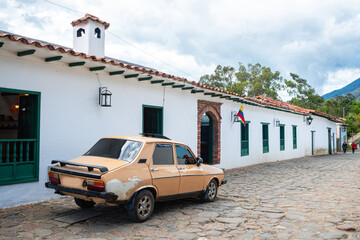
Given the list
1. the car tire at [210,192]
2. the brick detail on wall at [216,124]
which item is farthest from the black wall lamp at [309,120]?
the car tire at [210,192]

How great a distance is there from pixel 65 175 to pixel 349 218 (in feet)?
16.6

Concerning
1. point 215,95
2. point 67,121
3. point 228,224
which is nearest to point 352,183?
point 215,95

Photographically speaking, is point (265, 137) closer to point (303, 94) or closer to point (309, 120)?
point (309, 120)

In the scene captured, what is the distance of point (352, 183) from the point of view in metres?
10.1

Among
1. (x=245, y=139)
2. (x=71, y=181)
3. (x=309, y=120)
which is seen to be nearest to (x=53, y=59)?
(x=71, y=181)

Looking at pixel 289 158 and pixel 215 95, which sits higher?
pixel 215 95

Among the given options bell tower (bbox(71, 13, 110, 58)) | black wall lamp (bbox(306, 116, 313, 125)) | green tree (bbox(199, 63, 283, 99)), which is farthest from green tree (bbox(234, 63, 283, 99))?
bell tower (bbox(71, 13, 110, 58))

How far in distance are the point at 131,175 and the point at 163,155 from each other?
1027 millimetres

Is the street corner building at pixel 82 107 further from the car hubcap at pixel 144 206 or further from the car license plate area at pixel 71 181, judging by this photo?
the car hubcap at pixel 144 206

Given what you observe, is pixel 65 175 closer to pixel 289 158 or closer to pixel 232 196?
pixel 232 196

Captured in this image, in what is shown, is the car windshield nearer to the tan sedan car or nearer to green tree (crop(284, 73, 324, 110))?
the tan sedan car

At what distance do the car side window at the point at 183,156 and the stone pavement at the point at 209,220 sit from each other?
3.14 feet

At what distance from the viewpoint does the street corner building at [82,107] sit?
21.0ft

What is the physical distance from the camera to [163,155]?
5.98 m
